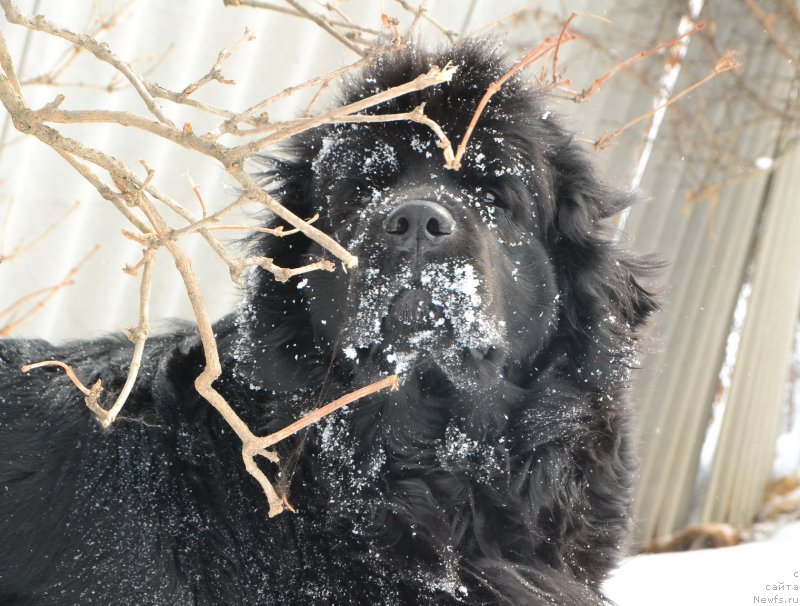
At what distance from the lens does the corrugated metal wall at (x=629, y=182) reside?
3.93 m

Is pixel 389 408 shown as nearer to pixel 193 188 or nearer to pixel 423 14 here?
pixel 193 188

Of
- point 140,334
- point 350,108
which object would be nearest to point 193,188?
point 140,334

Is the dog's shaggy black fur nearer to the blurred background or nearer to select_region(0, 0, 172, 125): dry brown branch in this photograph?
the blurred background

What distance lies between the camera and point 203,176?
14.1ft

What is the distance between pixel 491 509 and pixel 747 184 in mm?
5688

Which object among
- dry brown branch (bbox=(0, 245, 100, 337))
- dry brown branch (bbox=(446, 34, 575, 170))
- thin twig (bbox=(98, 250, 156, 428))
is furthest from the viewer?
dry brown branch (bbox=(0, 245, 100, 337))

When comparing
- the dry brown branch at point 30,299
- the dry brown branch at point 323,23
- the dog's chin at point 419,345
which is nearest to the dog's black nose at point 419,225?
the dog's chin at point 419,345

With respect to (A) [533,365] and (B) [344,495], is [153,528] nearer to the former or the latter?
(B) [344,495]

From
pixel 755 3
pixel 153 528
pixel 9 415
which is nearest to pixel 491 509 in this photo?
pixel 153 528

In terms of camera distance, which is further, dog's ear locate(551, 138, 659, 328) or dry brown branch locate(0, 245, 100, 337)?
dry brown branch locate(0, 245, 100, 337)

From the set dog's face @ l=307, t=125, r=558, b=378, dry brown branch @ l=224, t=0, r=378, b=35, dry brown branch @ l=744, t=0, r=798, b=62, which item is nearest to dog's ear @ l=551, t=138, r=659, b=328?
dog's face @ l=307, t=125, r=558, b=378

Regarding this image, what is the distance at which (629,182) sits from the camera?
220 inches

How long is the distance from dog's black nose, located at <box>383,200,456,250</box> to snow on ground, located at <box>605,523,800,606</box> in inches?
63.8

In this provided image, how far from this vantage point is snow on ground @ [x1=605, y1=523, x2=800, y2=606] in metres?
3.46
